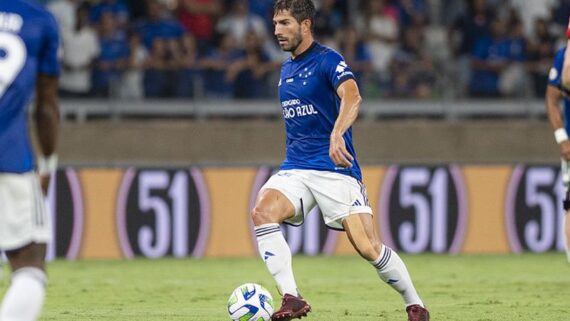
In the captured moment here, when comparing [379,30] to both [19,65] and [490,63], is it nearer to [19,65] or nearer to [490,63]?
[490,63]

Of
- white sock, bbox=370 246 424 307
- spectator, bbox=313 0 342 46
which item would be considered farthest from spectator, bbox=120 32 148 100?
white sock, bbox=370 246 424 307

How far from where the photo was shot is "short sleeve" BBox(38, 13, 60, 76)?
574 cm

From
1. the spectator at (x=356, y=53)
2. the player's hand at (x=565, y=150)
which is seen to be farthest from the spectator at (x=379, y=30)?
the player's hand at (x=565, y=150)

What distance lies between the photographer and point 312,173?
8430mm

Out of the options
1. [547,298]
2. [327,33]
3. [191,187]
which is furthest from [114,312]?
[327,33]

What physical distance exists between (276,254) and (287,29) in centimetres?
148

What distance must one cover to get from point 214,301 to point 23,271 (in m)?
4.58

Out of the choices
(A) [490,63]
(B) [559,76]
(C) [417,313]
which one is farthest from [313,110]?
(A) [490,63]

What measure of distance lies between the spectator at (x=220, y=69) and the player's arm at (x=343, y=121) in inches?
337

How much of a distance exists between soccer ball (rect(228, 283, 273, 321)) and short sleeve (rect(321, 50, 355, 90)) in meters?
1.44

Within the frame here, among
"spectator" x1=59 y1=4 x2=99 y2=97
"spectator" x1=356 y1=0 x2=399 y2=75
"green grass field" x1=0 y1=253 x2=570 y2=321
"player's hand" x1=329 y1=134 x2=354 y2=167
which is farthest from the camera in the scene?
"spectator" x1=356 y1=0 x2=399 y2=75

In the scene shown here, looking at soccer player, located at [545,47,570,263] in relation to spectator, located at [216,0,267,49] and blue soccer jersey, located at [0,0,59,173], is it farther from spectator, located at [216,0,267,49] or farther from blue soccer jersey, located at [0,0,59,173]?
spectator, located at [216,0,267,49]

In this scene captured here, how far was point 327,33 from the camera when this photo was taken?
17.3 m

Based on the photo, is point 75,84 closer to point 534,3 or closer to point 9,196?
point 534,3
